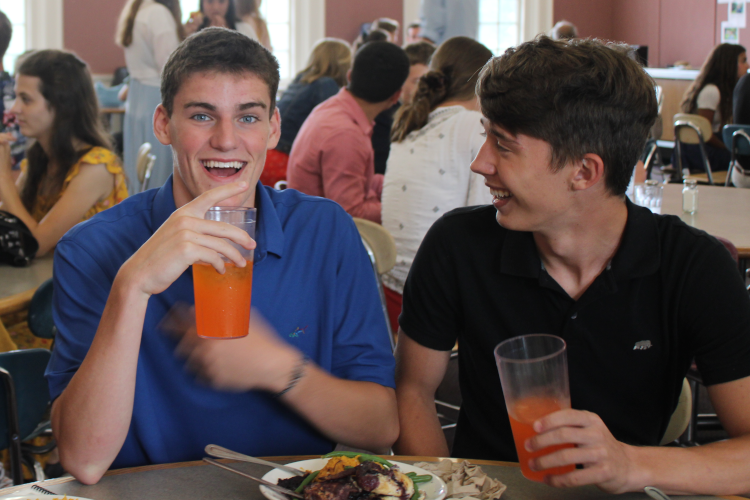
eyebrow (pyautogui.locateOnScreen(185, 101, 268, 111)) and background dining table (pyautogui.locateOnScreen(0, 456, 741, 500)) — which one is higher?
eyebrow (pyautogui.locateOnScreen(185, 101, 268, 111))

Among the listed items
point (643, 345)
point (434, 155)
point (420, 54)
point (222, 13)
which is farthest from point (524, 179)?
point (222, 13)

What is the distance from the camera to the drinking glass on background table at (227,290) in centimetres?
98

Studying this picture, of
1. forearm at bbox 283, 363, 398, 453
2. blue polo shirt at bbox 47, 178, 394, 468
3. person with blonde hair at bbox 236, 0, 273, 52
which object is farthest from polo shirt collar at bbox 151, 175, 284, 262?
person with blonde hair at bbox 236, 0, 273, 52

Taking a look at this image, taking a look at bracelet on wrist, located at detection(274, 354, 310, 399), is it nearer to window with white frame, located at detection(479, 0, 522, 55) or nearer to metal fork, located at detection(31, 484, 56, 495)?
metal fork, located at detection(31, 484, 56, 495)

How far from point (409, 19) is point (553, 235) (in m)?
9.98

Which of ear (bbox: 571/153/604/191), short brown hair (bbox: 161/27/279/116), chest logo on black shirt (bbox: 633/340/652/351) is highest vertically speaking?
short brown hair (bbox: 161/27/279/116)

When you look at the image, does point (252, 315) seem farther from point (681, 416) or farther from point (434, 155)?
point (434, 155)

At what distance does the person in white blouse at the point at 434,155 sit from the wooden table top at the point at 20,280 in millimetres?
1224

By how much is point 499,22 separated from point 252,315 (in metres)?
11.0

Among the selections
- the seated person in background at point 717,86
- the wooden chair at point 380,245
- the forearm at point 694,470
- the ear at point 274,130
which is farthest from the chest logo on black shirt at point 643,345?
the seated person in background at point 717,86

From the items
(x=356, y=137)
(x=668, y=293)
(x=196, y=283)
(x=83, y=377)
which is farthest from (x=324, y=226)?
(x=356, y=137)

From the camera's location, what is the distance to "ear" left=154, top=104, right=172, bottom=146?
52.5 inches

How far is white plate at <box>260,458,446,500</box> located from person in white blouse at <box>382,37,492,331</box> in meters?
1.78

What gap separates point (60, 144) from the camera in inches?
108
